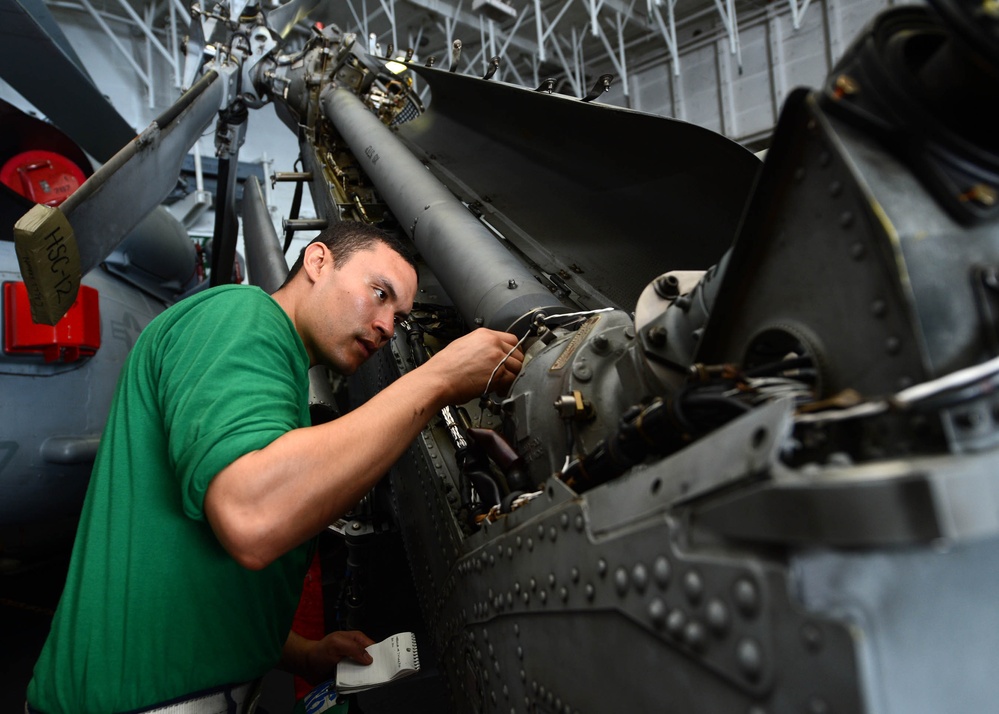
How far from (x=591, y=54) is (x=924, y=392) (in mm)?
11486

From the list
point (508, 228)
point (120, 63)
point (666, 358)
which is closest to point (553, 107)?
point (508, 228)

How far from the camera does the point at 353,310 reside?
158 cm

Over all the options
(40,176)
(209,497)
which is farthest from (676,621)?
(40,176)

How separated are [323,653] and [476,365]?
3.06ft

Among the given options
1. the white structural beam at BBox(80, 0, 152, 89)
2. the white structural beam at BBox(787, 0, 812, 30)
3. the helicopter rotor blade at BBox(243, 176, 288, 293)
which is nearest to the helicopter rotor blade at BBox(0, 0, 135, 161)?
the helicopter rotor blade at BBox(243, 176, 288, 293)

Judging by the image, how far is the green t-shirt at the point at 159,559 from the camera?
1.17 metres

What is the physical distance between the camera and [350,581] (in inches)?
94.6

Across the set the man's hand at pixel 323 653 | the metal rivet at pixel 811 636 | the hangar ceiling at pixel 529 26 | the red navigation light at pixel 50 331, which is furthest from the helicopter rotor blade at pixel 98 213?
the hangar ceiling at pixel 529 26

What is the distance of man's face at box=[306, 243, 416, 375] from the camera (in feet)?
5.17

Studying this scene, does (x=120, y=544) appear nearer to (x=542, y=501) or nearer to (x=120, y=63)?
(x=542, y=501)

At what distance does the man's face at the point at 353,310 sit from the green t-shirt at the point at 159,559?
0.25m

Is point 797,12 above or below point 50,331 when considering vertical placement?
above

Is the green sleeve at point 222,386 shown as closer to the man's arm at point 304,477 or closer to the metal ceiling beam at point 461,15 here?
the man's arm at point 304,477

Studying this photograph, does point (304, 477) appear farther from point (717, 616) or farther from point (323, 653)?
point (323, 653)
